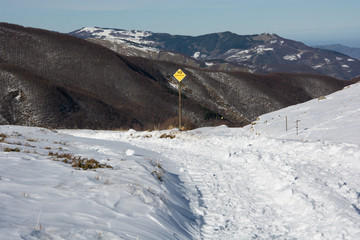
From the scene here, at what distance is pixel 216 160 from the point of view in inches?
445

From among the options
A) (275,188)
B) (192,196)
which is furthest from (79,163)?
(275,188)

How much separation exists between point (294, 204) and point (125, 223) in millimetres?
→ 4195

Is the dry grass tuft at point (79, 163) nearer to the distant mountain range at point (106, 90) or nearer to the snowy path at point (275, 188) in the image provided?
the snowy path at point (275, 188)

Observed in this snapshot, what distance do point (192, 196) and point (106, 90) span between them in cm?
7365

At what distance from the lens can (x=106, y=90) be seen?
77.8m

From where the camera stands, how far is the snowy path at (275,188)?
584cm

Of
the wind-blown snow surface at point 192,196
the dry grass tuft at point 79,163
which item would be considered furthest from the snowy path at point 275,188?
the dry grass tuft at point 79,163

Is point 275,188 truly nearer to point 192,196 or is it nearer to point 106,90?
point 192,196

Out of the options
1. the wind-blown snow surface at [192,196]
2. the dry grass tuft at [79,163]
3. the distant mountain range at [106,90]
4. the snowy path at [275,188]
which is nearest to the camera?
the wind-blown snow surface at [192,196]

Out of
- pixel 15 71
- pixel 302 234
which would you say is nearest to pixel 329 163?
pixel 302 234

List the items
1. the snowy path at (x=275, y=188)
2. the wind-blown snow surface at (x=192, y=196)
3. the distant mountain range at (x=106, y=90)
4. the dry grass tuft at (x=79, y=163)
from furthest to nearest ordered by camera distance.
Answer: the distant mountain range at (x=106, y=90) → the dry grass tuft at (x=79, y=163) → the snowy path at (x=275, y=188) → the wind-blown snow surface at (x=192, y=196)

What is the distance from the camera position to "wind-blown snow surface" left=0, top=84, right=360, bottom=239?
462 cm

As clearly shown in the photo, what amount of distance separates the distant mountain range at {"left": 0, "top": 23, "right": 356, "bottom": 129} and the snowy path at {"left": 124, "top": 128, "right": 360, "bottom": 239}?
41450 millimetres

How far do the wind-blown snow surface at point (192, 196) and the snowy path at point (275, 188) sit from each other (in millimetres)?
24
